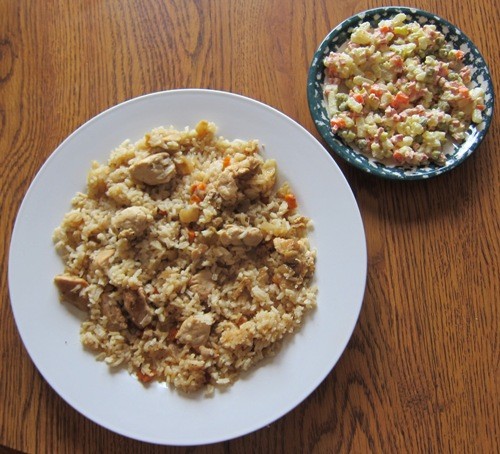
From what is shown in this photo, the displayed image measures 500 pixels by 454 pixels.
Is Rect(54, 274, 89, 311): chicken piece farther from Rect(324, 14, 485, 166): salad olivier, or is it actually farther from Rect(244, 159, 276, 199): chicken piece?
Rect(324, 14, 485, 166): salad olivier

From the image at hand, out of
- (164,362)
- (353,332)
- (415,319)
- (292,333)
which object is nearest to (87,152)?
(164,362)

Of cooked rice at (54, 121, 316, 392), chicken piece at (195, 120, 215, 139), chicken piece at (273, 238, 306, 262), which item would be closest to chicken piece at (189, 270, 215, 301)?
cooked rice at (54, 121, 316, 392)

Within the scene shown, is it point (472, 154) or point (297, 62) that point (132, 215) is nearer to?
point (297, 62)

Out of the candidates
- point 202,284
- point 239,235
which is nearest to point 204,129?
point 239,235

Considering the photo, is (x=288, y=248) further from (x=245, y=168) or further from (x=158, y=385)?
(x=158, y=385)

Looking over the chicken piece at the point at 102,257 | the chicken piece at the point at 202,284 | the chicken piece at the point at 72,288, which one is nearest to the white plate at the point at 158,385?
the chicken piece at the point at 72,288

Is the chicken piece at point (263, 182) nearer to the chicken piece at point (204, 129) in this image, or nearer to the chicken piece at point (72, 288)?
the chicken piece at point (204, 129)
